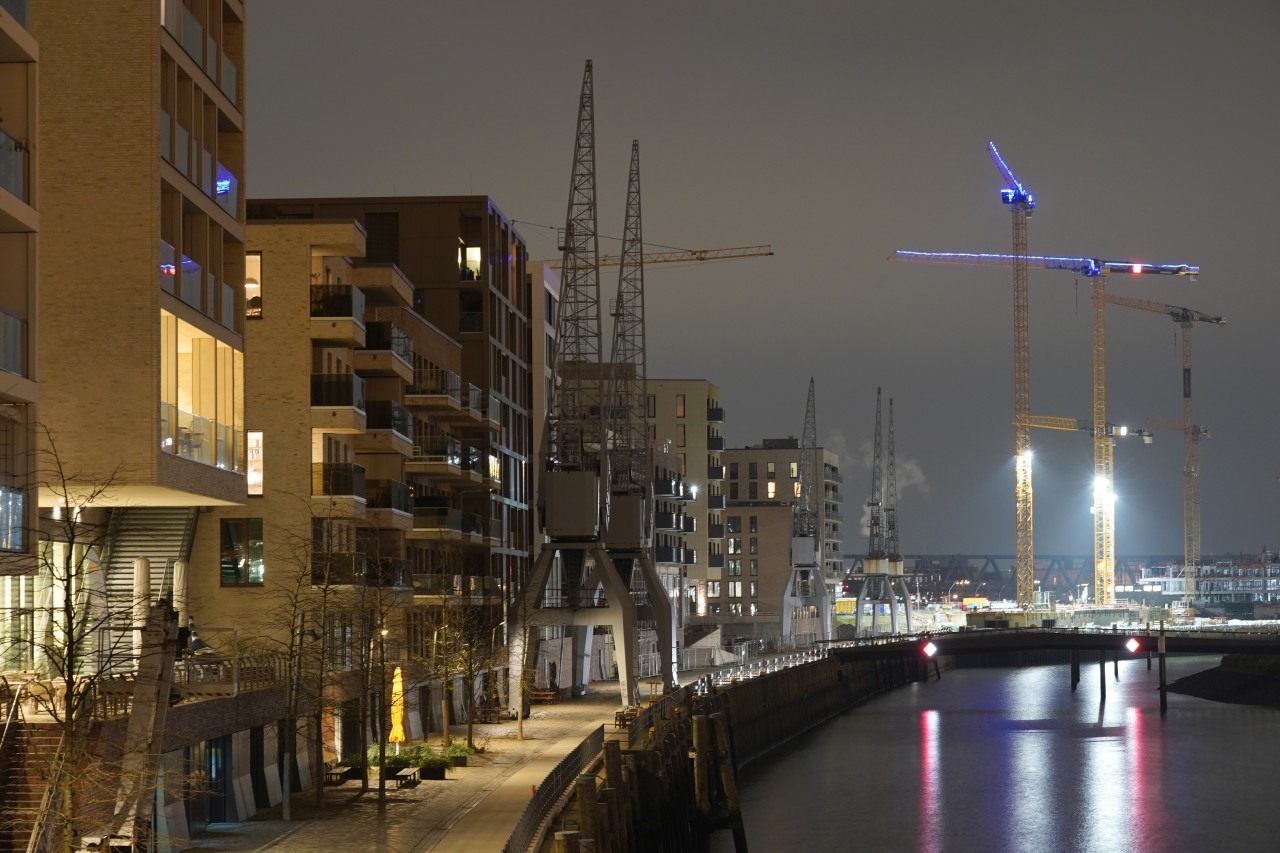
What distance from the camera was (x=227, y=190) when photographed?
140ft

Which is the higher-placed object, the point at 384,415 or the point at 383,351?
the point at 383,351

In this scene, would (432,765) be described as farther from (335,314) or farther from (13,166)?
(13,166)

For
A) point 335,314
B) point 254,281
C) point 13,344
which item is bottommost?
point 13,344

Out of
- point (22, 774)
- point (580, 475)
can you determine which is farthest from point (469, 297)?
point (22, 774)

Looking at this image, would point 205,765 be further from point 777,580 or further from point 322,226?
point 777,580

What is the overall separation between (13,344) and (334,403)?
2479 cm

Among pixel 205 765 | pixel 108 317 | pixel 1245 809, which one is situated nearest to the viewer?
pixel 108 317

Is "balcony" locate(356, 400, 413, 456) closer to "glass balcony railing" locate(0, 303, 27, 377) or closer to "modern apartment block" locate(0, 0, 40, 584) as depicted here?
"modern apartment block" locate(0, 0, 40, 584)

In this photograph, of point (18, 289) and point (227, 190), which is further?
point (227, 190)

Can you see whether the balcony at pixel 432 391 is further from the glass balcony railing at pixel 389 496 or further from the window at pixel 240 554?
the window at pixel 240 554

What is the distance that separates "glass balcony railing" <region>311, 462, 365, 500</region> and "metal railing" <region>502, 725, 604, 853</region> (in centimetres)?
1080

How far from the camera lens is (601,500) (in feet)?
287

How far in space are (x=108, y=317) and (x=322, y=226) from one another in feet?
62.2

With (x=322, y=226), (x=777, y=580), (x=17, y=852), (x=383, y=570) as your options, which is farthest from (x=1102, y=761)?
(x=777, y=580)
